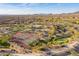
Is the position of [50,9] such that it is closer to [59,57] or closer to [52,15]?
[52,15]

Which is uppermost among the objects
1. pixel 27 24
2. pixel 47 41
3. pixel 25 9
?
pixel 25 9

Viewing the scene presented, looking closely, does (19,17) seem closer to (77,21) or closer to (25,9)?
(25,9)

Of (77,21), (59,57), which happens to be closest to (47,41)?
(59,57)

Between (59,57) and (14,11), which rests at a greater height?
(14,11)

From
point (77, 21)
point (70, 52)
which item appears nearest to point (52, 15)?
point (77, 21)

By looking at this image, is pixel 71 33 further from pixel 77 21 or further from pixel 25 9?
pixel 25 9

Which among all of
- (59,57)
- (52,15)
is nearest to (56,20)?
(52,15)

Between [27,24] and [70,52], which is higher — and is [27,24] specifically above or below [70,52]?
above
